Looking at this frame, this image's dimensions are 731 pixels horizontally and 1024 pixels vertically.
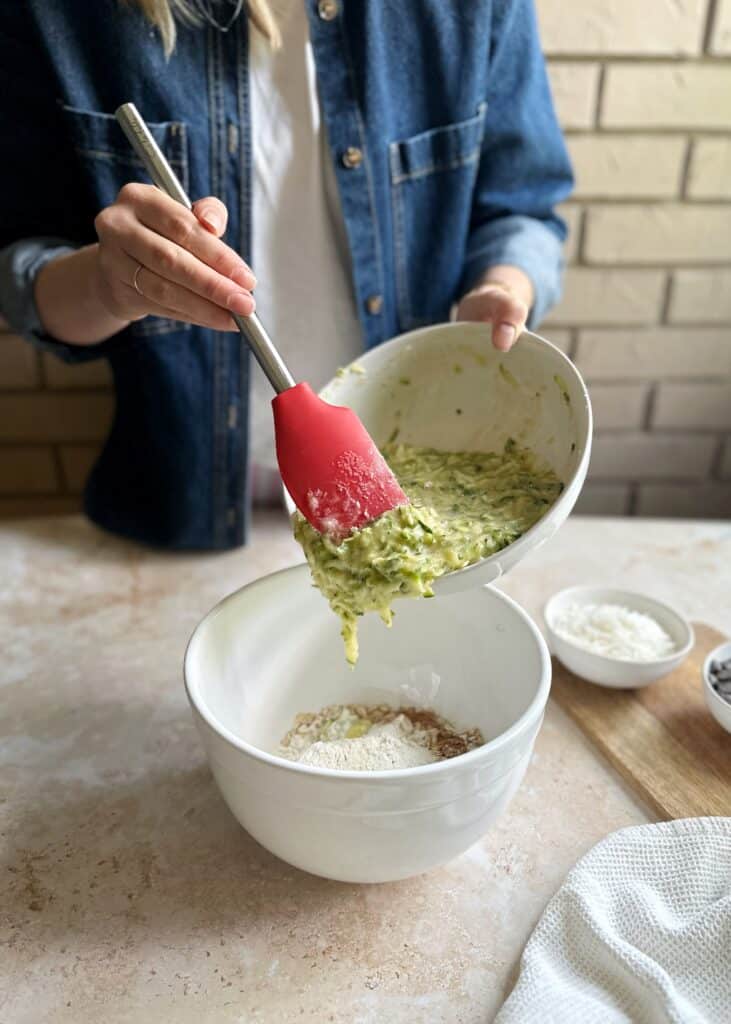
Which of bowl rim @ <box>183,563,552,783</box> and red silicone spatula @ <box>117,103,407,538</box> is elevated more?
red silicone spatula @ <box>117,103,407,538</box>

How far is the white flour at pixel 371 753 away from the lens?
62 centimetres

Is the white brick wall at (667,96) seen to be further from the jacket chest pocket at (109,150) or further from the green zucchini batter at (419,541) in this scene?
the green zucchini batter at (419,541)

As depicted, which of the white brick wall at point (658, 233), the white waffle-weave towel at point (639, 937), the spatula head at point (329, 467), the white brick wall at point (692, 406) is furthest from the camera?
the white brick wall at point (692, 406)

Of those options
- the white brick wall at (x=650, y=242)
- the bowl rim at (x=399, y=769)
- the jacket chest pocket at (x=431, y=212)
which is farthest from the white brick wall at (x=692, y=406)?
the bowl rim at (x=399, y=769)

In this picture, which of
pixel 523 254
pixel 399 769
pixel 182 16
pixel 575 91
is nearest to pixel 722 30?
pixel 575 91

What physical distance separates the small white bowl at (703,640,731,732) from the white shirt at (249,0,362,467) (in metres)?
0.53

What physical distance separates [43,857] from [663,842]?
17.0 inches

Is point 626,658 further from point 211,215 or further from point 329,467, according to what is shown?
point 211,215

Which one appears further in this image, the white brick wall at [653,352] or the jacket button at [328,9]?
the white brick wall at [653,352]

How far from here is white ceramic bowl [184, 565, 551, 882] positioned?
517 millimetres

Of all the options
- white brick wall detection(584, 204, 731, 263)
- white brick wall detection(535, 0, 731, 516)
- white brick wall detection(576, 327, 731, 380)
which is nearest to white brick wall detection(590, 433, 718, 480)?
white brick wall detection(535, 0, 731, 516)

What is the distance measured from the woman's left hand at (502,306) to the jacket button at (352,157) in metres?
0.18

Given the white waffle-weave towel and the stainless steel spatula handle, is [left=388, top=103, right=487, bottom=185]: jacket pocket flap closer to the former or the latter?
the stainless steel spatula handle

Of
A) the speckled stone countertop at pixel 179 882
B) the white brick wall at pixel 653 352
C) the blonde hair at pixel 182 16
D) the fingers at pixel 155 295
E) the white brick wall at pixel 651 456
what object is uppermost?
the blonde hair at pixel 182 16
